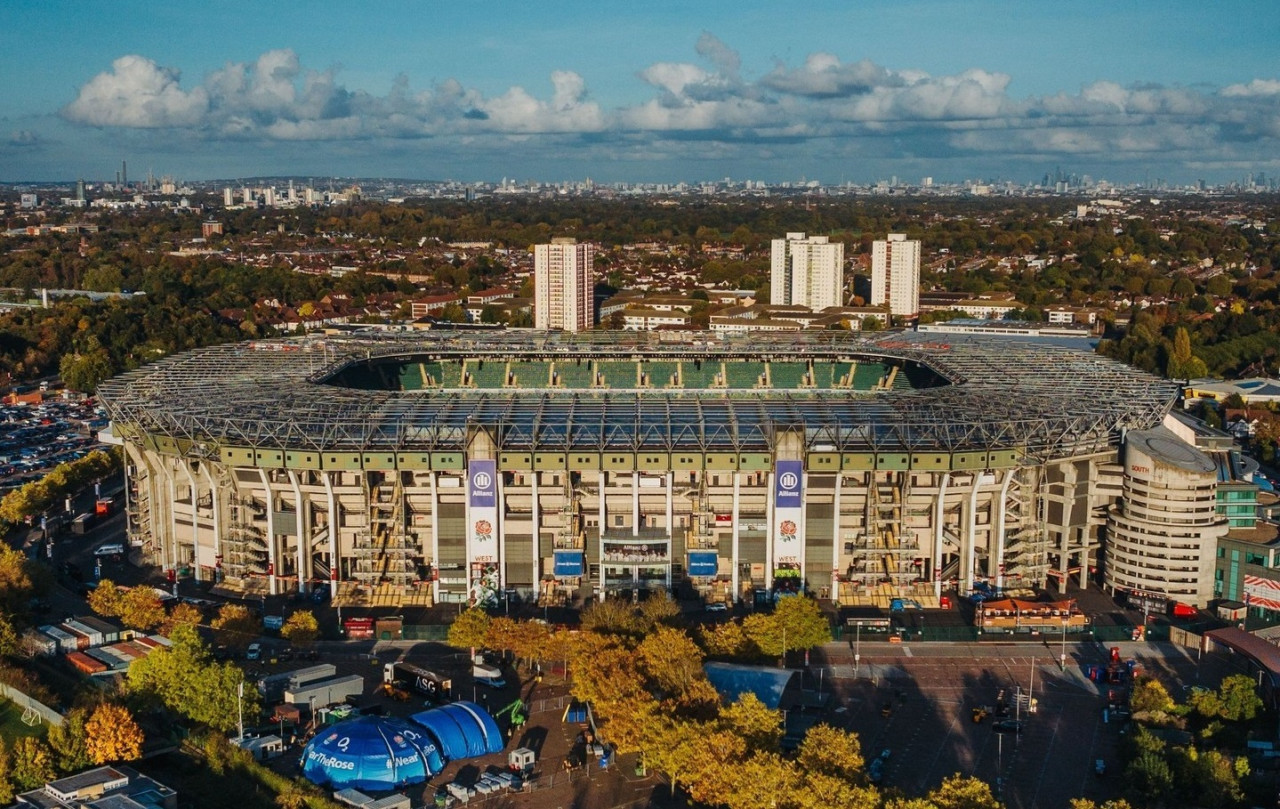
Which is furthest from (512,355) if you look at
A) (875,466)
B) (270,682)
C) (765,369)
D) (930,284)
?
(930,284)

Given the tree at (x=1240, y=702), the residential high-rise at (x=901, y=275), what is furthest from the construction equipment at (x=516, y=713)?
the residential high-rise at (x=901, y=275)

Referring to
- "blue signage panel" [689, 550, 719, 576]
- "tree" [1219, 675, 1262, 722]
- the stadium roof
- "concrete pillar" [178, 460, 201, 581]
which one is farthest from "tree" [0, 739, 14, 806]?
"tree" [1219, 675, 1262, 722]

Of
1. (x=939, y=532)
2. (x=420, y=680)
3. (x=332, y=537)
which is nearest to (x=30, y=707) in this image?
(x=420, y=680)

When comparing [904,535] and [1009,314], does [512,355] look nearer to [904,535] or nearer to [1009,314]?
[904,535]

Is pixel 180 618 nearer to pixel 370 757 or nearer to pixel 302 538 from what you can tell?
pixel 302 538

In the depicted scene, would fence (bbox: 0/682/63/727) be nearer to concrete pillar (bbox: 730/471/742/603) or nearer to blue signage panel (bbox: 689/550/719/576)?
blue signage panel (bbox: 689/550/719/576)

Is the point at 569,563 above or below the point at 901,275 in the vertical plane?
below

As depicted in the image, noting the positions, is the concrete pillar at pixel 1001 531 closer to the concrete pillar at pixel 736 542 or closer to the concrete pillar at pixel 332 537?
the concrete pillar at pixel 736 542
